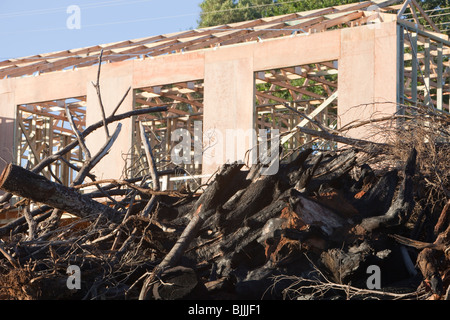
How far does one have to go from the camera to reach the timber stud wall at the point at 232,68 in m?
15.1

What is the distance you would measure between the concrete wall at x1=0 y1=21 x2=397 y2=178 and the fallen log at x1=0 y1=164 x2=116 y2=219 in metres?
6.92

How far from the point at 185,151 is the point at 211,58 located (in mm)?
8022

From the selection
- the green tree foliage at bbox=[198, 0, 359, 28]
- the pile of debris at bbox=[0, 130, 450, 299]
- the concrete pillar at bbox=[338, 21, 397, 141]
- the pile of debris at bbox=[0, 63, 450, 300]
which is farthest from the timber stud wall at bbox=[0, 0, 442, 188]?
the green tree foliage at bbox=[198, 0, 359, 28]

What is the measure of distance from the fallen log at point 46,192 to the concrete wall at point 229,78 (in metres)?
6.92

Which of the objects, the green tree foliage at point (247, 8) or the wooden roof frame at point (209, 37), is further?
the green tree foliage at point (247, 8)

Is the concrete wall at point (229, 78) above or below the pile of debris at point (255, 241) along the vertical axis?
above

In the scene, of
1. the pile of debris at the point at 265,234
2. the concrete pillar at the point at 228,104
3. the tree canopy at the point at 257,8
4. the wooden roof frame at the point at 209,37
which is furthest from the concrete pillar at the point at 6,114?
the tree canopy at the point at 257,8

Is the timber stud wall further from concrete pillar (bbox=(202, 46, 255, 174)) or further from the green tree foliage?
the green tree foliage

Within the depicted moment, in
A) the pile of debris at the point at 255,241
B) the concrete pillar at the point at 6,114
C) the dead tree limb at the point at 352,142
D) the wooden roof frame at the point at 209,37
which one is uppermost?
the wooden roof frame at the point at 209,37

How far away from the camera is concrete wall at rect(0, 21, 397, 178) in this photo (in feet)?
49.3

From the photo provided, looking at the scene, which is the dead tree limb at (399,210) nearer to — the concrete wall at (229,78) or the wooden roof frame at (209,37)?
the concrete wall at (229,78)

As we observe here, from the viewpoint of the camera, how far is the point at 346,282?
6801 mm
